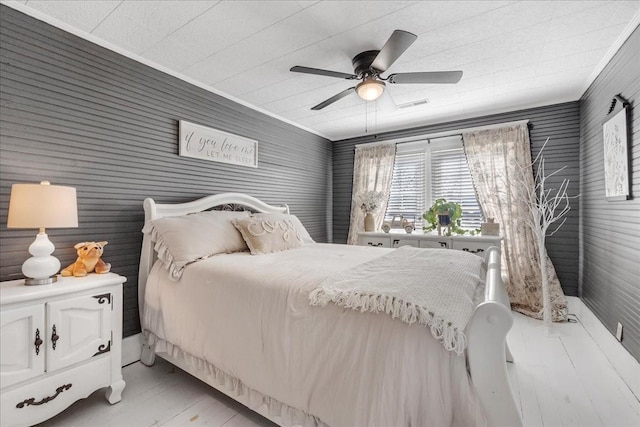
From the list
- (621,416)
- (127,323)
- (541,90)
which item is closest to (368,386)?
(621,416)

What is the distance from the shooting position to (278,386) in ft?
4.65

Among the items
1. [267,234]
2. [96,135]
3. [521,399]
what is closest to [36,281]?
[96,135]

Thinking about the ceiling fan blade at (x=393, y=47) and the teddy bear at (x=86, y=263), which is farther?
the teddy bear at (x=86, y=263)

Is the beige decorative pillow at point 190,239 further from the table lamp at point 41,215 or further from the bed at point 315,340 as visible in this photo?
the table lamp at point 41,215

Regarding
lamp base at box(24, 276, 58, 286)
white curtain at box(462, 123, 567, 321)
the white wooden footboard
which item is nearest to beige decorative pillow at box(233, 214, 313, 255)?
lamp base at box(24, 276, 58, 286)

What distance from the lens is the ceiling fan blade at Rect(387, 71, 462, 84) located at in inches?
84.3

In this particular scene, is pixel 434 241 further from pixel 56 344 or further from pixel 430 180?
pixel 56 344

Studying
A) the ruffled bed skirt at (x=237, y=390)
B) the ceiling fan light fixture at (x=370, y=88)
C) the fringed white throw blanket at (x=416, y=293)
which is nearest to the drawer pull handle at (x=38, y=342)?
the ruffled bed skirt at (x=237, y=390)

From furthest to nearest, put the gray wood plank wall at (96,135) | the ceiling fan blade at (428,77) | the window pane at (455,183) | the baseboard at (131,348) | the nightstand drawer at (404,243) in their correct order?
the window pane at (455,183), the nightstand drawer at (404,243), the baseboard at (131,348), the ceiling fan blade at (428,77), the gray wood plank wall at (96,135)

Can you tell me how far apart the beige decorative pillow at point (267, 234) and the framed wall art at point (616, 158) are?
8.67 ft

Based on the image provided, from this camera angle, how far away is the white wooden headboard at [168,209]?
7.64 ft

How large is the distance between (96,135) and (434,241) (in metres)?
3.59

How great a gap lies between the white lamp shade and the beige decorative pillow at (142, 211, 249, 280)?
1.87 feet

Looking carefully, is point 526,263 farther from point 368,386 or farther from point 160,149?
point 160,149
